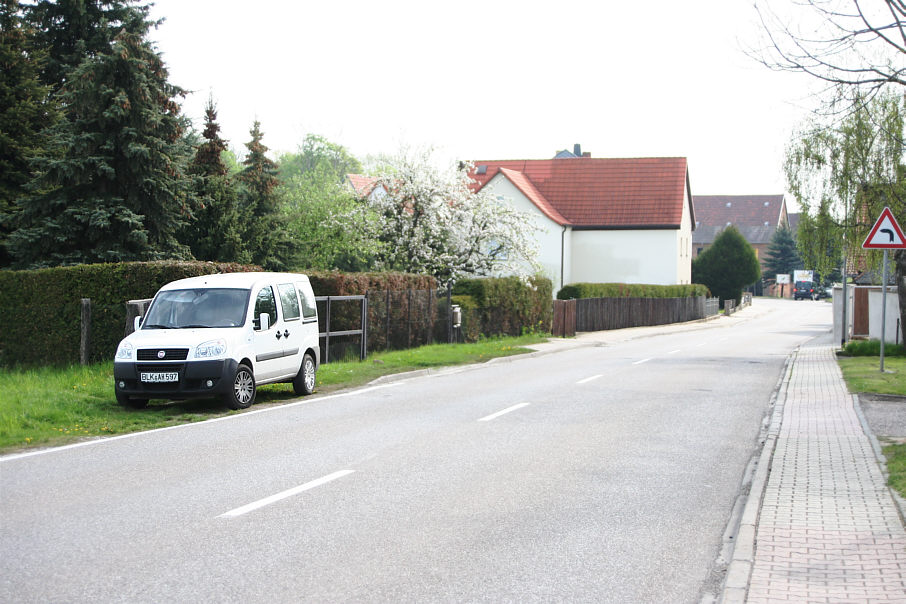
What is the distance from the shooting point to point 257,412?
1305 centimetres

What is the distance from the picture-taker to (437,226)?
34.8 meters

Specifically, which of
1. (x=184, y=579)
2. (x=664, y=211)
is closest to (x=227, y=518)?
(x=184, y=579)

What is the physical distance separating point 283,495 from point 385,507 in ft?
3.10

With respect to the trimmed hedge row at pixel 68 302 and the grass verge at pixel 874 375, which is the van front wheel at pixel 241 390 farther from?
the grass verge at pixel 874 375

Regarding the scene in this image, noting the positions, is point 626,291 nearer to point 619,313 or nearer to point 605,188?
point 619,313

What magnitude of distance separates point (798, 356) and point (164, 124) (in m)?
19.5

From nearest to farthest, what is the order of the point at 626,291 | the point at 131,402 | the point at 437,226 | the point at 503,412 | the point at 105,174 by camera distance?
the point at 131,402 < the point at 503,412 < the point at 105,174 < the point at 437,226 < the point at 626,291

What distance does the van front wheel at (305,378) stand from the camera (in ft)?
49.8

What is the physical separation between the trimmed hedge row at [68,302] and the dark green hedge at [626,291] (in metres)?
26.2

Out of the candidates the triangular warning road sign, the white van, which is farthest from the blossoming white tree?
the white van

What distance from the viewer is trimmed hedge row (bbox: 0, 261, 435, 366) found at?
1708cm

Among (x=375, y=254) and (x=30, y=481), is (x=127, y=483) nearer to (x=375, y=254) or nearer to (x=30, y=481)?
(x=30, y=481)

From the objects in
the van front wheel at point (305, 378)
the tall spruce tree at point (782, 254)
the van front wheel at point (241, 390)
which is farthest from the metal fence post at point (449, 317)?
the tall spruce tree at point (782, 254)

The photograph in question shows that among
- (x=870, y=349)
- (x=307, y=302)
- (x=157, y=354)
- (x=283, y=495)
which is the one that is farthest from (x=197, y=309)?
(x=870, y=349)
